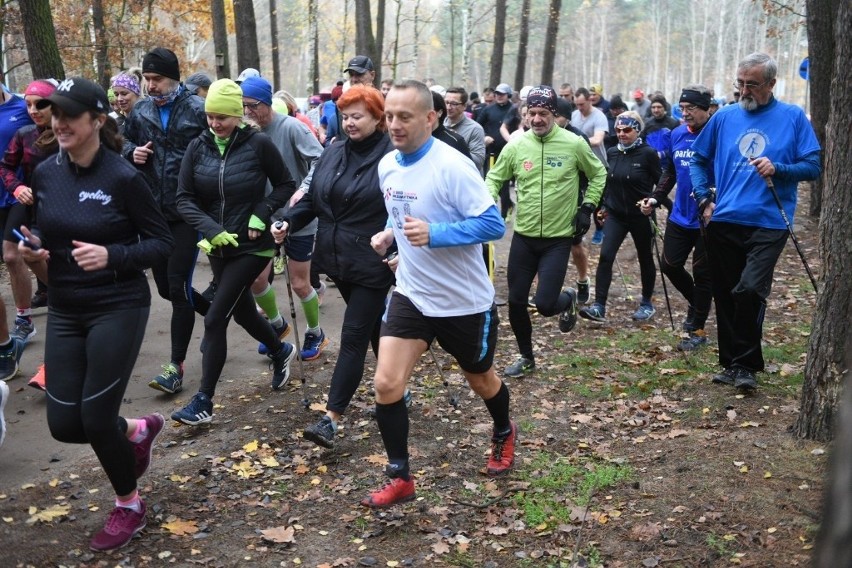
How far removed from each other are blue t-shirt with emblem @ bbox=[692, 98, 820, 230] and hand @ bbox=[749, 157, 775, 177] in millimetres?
99

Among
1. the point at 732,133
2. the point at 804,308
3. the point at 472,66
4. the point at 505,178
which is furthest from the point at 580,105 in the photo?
the point at 472,66

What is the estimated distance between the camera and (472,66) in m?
97.2

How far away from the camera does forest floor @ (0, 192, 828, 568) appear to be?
4.54 meters

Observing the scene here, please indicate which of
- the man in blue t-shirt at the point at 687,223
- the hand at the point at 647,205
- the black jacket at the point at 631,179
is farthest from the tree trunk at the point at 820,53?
the hand at the point at 647,205

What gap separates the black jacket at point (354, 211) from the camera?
5.68 metres

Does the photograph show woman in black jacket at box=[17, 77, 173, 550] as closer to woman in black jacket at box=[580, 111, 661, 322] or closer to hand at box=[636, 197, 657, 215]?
hand at box=[636, 197, 657, 215]

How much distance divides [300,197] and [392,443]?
240cm

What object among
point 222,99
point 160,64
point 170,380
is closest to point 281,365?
point 170,380

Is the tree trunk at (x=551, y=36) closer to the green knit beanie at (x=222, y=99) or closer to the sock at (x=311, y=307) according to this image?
the sock at (x=311, y=307)

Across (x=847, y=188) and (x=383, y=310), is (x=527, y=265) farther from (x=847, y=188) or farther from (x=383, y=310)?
(x=847, y=188)

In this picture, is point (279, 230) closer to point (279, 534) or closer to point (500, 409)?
point (500, 409)

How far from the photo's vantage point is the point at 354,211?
5727mm

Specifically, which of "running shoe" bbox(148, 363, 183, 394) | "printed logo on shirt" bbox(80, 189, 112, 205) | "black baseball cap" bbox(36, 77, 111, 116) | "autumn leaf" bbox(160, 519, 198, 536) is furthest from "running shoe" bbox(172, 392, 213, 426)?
"black baseball cap" bbox(36, 77, 111, 116)

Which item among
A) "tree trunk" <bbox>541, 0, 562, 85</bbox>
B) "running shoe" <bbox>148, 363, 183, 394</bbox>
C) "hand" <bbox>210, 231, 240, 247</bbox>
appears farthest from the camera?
"tree trunk" <bbox>541, 0, 562, 85</bbox>
